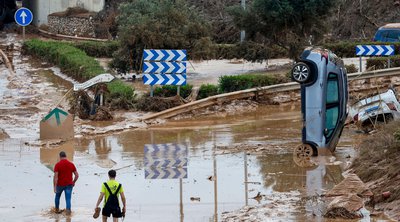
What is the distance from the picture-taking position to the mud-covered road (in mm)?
17875

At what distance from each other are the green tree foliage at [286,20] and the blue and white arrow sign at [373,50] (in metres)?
3.46

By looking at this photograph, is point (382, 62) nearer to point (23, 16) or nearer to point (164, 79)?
point (164, 79)

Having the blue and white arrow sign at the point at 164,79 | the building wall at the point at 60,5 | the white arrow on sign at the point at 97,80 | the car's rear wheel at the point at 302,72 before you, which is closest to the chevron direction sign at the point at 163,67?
the blue and white arrow sign at the point at 164,79

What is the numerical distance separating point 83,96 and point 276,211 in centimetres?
1291

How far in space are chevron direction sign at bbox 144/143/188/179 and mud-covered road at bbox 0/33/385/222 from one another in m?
0.14

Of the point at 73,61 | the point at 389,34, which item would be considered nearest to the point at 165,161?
the point at 73,61

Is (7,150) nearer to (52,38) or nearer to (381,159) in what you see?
(381,159)

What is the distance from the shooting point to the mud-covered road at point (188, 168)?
17.9 m

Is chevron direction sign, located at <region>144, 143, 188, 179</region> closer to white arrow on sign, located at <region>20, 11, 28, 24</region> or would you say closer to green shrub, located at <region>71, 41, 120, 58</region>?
white arrow on sign, located at <region>20, 11, 28, 24</region>

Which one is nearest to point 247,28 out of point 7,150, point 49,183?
point 7,150

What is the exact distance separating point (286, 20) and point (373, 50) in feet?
14.2

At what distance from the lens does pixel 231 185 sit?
19.9m

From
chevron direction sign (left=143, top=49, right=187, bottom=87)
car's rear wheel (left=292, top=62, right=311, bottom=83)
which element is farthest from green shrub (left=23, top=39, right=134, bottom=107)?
car's rear wheel (left=292, top=62, right=311, bottom=83)

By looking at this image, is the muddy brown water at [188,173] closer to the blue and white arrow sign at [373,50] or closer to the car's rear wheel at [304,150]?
the car's rear wheel at [304,150]
